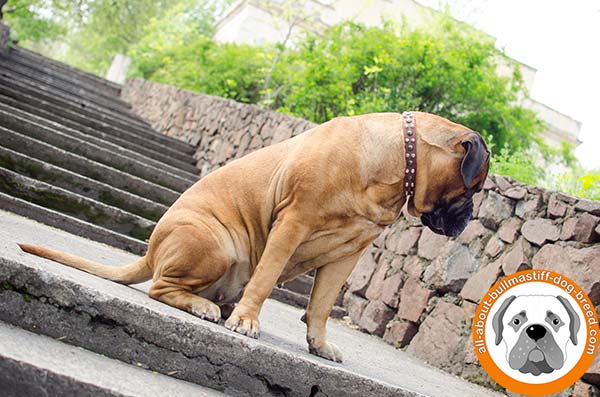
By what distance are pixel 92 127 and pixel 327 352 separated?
23.7 ft

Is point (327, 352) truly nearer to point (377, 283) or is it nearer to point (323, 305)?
point (323, 305)

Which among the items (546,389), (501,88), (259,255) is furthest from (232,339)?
(501,88)

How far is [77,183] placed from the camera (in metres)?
6.23

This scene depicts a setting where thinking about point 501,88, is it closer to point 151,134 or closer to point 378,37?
point 378,37

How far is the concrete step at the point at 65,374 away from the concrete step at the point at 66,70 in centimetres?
1361

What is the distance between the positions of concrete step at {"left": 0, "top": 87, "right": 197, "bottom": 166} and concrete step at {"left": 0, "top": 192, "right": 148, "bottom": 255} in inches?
132

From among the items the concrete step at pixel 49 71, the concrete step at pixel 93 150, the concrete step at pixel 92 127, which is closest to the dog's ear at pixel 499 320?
the concrete step at pixel 93 150

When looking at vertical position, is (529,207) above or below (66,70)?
above

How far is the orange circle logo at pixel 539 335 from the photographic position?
3871 mm

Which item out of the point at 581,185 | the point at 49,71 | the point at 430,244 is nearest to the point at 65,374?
the point at 430,244

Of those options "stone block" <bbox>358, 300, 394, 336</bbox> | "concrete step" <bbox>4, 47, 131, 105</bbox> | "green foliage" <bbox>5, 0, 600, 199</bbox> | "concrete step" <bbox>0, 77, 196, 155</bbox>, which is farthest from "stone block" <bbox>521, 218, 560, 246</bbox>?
"concrete step" <bbox>4, 47, 131, 105</bbox>

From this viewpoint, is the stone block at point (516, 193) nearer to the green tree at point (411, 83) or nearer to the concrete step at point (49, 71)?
the green tree at point (411, 83)

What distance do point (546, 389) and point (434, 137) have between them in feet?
6.19

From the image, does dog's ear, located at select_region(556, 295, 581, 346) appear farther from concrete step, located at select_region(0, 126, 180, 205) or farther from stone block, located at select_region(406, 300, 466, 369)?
concrete step, located at select_region(0, 126, 180, 205)
